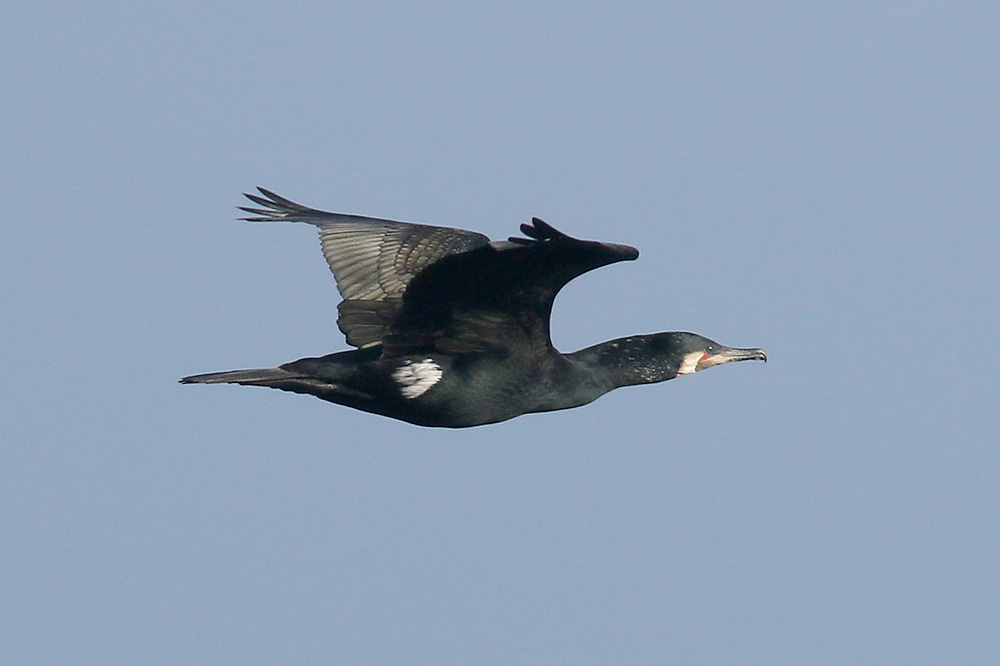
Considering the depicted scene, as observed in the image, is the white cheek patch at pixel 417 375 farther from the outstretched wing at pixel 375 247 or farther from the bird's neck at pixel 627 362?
the bird's neck at pixel 627 362

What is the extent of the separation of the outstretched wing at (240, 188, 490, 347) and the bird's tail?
754 mm

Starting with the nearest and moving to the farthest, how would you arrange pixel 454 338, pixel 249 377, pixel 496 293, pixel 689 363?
pixel 496 293
pixel 249 377
pixel 454 338
pixel 689 363

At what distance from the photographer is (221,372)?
793cm

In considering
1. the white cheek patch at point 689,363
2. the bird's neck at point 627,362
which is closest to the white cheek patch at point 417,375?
the bird's neck at point 627,362

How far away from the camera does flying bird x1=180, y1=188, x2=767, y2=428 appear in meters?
7.58

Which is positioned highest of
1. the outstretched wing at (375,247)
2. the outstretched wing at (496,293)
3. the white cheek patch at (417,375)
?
the outstretched wing at (375,247)

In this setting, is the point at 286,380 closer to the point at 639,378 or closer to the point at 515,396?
the point at 515,396

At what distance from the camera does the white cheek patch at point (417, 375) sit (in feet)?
26.9

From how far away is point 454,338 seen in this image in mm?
8141

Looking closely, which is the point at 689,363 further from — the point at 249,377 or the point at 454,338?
the point at 249,377

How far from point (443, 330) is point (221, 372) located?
1132 mm

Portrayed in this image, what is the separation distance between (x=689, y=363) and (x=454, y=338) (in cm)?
160

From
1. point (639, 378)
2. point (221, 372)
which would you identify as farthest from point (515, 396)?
point (221, 372)

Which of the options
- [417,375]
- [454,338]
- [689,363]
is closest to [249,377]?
[417,375]
